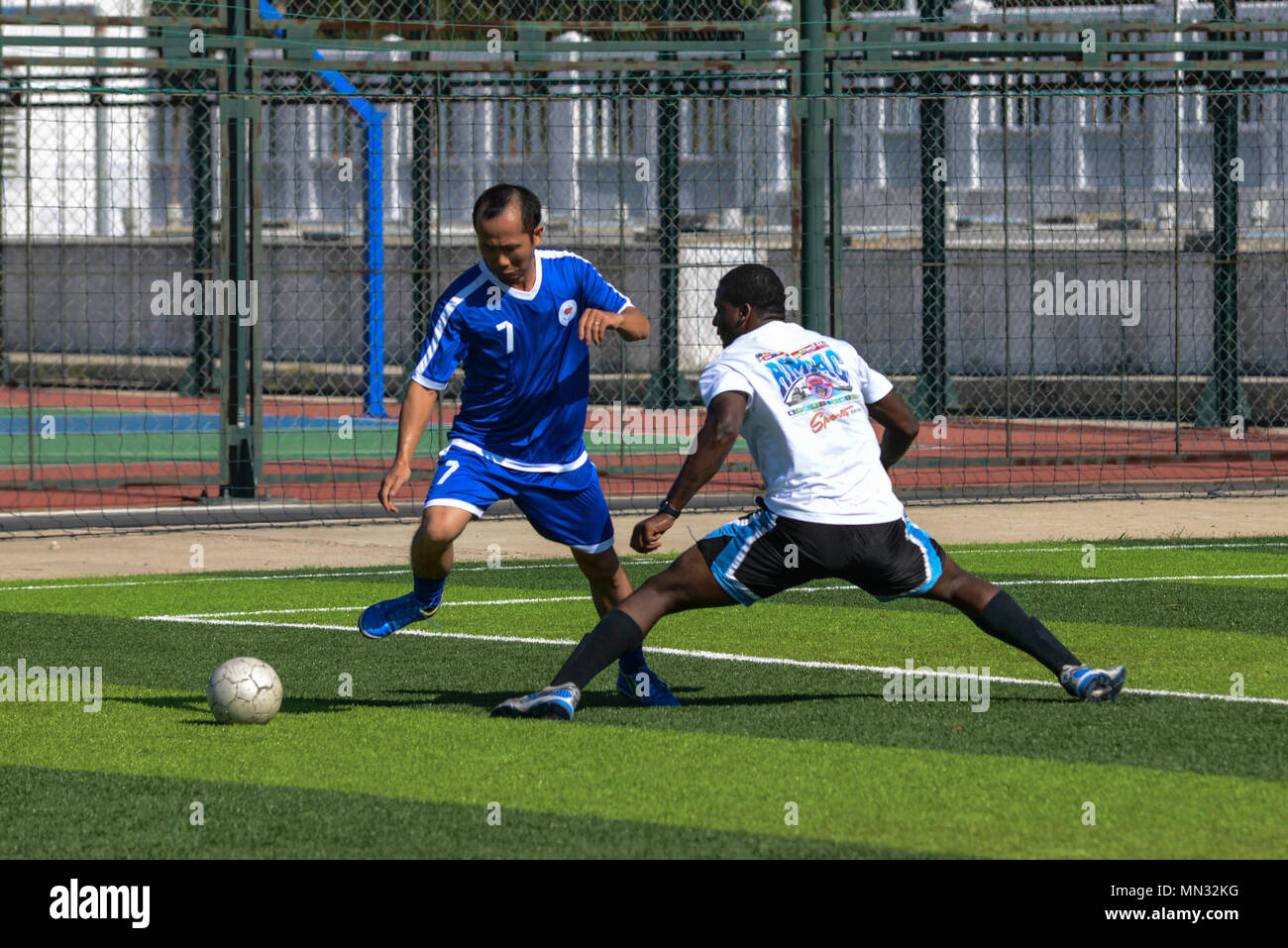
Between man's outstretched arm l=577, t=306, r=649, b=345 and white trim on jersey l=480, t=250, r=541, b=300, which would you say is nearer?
man's outstretched arm l=577, t=306, r=649, b=345

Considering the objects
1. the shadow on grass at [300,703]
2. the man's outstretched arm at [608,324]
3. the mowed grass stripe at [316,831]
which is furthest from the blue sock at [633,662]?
the mowed grass stripe at [316,831]

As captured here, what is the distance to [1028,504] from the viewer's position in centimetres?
1472

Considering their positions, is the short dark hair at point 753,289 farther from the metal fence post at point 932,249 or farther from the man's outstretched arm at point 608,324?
the metal fence post at point 932,249

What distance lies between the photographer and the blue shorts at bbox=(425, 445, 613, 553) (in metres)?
7.36

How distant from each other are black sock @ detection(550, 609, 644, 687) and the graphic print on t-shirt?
94 centimetres

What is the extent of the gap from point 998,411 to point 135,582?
1254cm

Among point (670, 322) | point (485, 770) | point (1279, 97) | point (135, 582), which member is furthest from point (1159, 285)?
point (485, 770)

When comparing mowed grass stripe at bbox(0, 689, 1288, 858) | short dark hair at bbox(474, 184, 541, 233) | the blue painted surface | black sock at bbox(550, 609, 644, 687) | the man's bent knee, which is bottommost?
mowed grass stripe at bbox(0, 689, 1288, 858)

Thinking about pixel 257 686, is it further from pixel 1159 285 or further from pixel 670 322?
pixel 1159 285

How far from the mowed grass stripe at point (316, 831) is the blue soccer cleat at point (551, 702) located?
1.09 metres

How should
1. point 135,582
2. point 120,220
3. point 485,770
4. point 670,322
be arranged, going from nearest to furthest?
point 485,770
point 135,582
point 670,322
point 120,220

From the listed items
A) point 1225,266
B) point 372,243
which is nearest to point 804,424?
point 1225,266

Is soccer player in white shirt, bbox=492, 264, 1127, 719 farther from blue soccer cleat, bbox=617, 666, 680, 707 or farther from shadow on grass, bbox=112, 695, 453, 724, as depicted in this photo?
shadow on grass, bbox=112, 695, 453, 724

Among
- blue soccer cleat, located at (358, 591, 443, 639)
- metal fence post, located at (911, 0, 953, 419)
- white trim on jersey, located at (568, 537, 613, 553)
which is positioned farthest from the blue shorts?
metal fence post, located at (911, 0, 953, 419)
